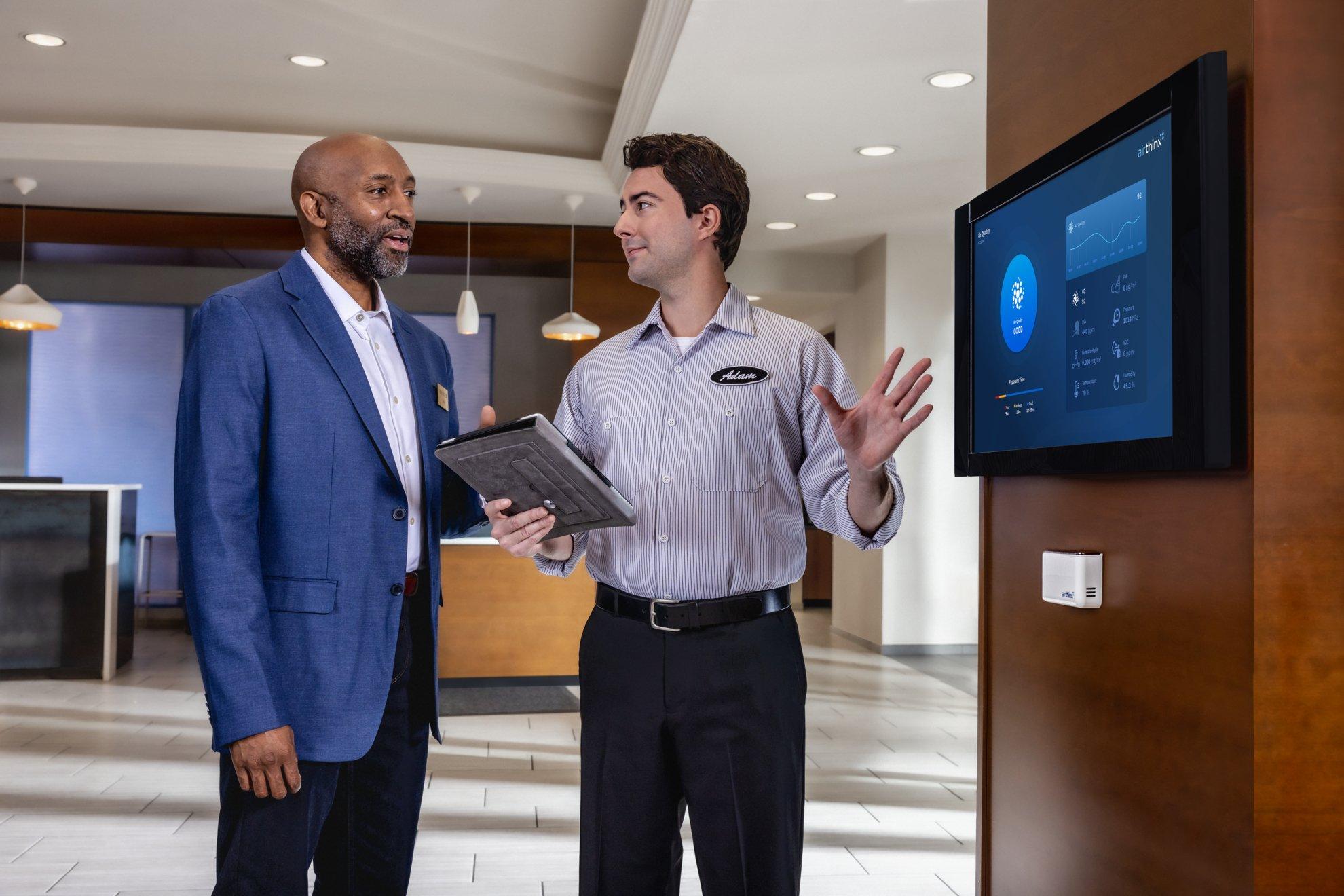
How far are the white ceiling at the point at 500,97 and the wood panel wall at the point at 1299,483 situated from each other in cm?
304

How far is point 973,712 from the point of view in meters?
5.70

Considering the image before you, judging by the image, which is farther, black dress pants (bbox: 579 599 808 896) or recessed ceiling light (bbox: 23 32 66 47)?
recessed ceiling light (bbox: 23 32 66 47)

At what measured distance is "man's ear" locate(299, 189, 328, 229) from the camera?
1.83 metres

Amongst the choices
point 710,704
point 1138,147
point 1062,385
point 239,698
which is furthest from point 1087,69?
point 239,698

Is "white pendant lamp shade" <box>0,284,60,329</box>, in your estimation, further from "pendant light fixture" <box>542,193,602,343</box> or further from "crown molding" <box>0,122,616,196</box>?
"pendant light fixture" <box>542,193,602,343</box>

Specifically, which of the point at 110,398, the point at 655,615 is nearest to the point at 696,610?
the point at 655,615

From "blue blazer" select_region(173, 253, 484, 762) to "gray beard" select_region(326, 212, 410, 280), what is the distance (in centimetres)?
11

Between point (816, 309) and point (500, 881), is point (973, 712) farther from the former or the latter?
point (816, 309)

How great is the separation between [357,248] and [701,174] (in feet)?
2.01

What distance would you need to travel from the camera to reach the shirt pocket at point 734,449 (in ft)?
5.81

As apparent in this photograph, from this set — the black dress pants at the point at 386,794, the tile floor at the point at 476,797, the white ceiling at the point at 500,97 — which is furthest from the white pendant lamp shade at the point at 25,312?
the black dress pants at the point at 386,794

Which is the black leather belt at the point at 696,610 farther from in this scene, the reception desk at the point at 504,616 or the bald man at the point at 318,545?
the reception desk at the point at 504,616

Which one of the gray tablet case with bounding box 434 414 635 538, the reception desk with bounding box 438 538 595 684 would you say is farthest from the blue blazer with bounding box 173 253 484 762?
the reception desk with bounding box 438 538 595 684

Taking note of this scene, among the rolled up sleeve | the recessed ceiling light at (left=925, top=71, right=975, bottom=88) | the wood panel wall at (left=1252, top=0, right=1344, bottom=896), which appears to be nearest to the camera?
the wood panel wall at (left=1252, top=0, right=1344, bottom=896)
